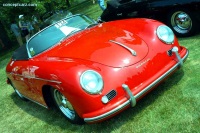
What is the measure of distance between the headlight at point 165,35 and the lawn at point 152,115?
25.3 inches

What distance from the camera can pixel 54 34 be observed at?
463 cm

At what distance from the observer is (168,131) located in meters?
3.10

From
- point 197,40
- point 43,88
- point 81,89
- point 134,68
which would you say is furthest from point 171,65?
point 197,40

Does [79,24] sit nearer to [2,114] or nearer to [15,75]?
[15,75]

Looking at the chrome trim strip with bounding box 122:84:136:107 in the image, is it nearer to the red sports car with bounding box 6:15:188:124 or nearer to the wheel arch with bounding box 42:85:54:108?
the red sports car with bounding box 6:15:188:124

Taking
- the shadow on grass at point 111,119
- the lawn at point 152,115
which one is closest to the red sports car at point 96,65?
the shadow on grass at point 111,119

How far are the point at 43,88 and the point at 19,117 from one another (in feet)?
3.82

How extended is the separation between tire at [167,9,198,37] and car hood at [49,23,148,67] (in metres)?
1.96

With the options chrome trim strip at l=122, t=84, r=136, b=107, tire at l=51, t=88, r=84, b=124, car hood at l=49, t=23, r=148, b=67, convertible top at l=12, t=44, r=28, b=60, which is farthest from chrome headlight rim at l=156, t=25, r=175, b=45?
convertible top at l=12, t=44, r=28, b=60

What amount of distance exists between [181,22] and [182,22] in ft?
0.09

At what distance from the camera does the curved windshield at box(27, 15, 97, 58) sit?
4484 mm

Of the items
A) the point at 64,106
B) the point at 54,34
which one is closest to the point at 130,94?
the point at 64,106

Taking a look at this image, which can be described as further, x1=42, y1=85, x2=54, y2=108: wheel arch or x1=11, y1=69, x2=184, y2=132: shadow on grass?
x1=42, y1=85, x2=54, y2=108: wheel arch

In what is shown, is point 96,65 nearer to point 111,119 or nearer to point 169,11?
point 111,119
